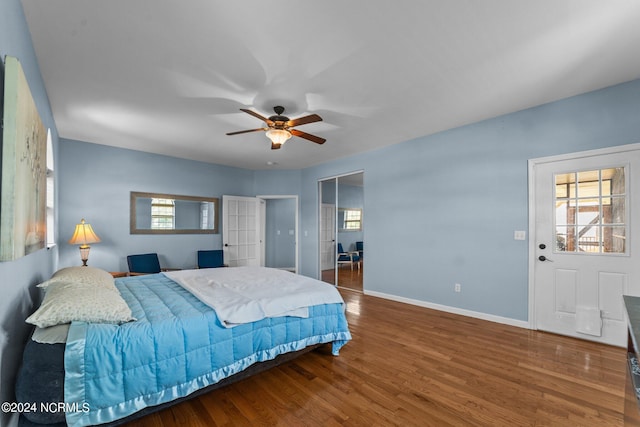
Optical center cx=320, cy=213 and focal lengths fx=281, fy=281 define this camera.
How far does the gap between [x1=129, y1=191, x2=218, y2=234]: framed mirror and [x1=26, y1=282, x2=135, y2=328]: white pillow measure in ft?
10.8

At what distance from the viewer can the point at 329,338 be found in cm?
257

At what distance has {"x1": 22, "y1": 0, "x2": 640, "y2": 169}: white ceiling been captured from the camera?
1.83 meters

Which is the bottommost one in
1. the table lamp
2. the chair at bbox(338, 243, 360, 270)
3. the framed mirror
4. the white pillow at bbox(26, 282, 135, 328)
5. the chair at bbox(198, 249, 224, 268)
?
the chair at bbox(338, 243, 360, 270)

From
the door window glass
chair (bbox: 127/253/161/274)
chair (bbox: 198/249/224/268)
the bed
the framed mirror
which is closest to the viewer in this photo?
the bed

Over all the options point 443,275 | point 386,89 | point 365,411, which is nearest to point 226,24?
point 386,89

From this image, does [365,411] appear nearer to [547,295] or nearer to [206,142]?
[547,295]

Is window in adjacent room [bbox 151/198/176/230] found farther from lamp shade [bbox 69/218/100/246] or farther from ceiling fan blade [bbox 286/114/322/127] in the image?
Answer: ceiling fan blade [bbox 286/114/322/127]

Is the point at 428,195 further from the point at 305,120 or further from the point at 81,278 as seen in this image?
the point at 81,278

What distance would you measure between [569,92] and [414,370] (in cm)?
323

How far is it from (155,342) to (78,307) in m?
0.49

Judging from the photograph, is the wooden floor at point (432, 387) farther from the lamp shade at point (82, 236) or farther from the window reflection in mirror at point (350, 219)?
the window reflection in mirror at point (350, 219)

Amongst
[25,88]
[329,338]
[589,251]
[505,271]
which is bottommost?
[329,338]

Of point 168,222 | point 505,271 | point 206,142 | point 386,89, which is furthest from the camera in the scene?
point 168,222

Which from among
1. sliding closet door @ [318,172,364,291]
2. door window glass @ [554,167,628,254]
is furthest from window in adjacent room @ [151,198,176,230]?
door window glass @ [554,167,628,254]
